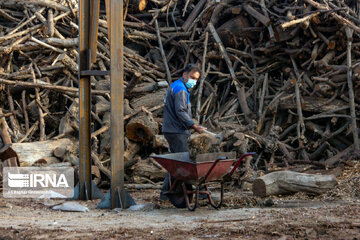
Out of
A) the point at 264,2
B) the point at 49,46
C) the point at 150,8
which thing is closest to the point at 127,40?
the point at 150,8

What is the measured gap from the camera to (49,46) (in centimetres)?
1148

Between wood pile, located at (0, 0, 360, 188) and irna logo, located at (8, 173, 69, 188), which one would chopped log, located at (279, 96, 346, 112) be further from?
irna logo, located at (8, 173, 69, 188)

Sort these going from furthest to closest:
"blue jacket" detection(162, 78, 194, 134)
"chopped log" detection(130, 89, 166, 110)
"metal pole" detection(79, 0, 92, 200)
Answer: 1. "chopped log" detection(130, 89, 166, 110)
2. "metal pole" detection(79, 0, 92, 200)
3. "blue jacket" detection(162, 78, 194, 134)

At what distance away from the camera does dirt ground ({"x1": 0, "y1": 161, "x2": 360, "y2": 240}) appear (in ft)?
14.8

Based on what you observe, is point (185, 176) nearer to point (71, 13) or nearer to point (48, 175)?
point (48, 175)

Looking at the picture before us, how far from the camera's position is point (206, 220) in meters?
5.29

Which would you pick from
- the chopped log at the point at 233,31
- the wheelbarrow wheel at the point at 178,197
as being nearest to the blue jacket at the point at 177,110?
the wheelbarrow wheel at the point at 178,197

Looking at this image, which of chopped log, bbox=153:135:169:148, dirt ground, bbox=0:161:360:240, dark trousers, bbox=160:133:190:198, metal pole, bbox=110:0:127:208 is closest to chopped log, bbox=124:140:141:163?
chopped log, bbox=153:135:169:148

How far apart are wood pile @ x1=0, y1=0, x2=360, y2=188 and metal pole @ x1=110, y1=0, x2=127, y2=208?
2.21m

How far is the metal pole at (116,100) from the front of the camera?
6.57 m

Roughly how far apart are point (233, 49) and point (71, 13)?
13.7 ft

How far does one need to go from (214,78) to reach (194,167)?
22.7 feet

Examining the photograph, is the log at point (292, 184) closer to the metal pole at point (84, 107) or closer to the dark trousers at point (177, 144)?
the dark trousers at point (177, 144)

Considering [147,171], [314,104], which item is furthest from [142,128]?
[314,104]
